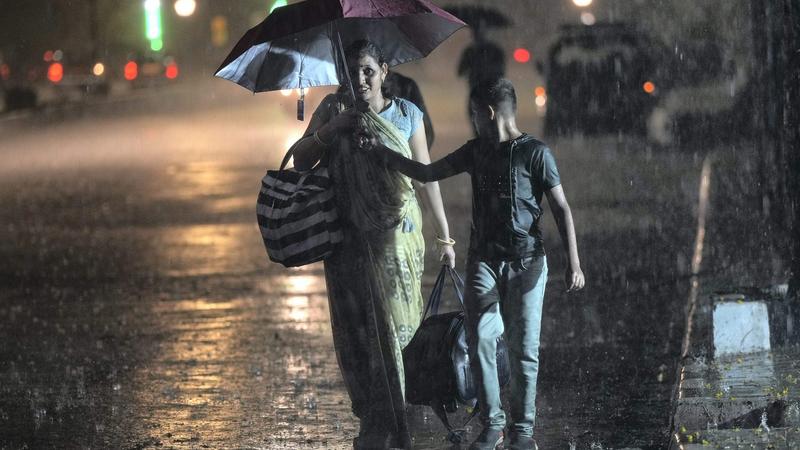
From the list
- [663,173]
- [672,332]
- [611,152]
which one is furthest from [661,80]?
[672,332]

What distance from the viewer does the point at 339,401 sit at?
764cm

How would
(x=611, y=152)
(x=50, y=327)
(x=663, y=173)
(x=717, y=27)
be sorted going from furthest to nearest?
(x=717, y=27) < (x=611, y=152) < (x=663, y=173) < (x=50, y=327)

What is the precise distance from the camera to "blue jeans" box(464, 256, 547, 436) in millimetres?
5977

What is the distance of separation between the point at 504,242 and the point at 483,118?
51 cm

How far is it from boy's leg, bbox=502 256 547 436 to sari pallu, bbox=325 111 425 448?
479 millimetres

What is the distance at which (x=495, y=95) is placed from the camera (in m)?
5.84

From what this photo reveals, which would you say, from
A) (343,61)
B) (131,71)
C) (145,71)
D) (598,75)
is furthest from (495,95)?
(145,71)

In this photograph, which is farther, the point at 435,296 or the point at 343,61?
the point at 435,296

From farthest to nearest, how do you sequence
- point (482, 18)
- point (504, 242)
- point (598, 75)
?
point (482, 18)
point (598, 75)
point (504, 242)

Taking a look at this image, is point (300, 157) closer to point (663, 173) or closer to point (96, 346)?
point (96, 346)

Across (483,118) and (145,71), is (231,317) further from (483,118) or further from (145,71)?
(145,71)

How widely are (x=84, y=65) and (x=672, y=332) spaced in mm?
48142

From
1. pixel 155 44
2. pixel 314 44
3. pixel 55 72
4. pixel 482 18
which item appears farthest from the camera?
pixel 155 44

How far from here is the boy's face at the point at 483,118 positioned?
5867 mm
